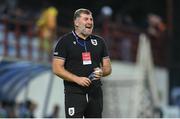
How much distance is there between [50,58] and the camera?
52.0 ft

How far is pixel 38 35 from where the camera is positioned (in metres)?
16.0

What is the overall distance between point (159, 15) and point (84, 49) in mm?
13797

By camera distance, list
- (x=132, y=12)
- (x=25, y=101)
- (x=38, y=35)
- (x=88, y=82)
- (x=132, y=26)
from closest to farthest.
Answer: (x=88, y=82) < (x=25, y=101) < (x=38, y=35) < (x=132, y=26) < (x=132, y=12)

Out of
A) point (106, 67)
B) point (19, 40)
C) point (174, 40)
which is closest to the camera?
point (106, 67)

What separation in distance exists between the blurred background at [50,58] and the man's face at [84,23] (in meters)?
5.32

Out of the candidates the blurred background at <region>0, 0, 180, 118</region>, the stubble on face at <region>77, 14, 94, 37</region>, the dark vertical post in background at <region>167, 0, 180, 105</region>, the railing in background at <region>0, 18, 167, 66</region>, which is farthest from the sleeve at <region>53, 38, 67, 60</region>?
the dark vertical post in background at <region>167, 0, 180, 105</region>

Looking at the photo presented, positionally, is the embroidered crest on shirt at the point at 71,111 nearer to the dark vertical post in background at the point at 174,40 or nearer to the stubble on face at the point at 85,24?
the stubble on face at the point at 85,24

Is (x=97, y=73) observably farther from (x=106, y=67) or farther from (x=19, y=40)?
(x=19, y=40)

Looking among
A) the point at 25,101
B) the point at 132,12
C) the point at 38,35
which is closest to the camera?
the point at 25,101

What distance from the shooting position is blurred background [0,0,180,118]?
14.7 metres

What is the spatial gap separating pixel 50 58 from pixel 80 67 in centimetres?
828

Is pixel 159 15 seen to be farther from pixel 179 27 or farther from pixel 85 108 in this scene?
pixel 85 108

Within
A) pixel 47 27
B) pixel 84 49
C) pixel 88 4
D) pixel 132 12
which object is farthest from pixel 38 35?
pixel 84 49

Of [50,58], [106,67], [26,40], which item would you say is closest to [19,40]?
[26,40]
